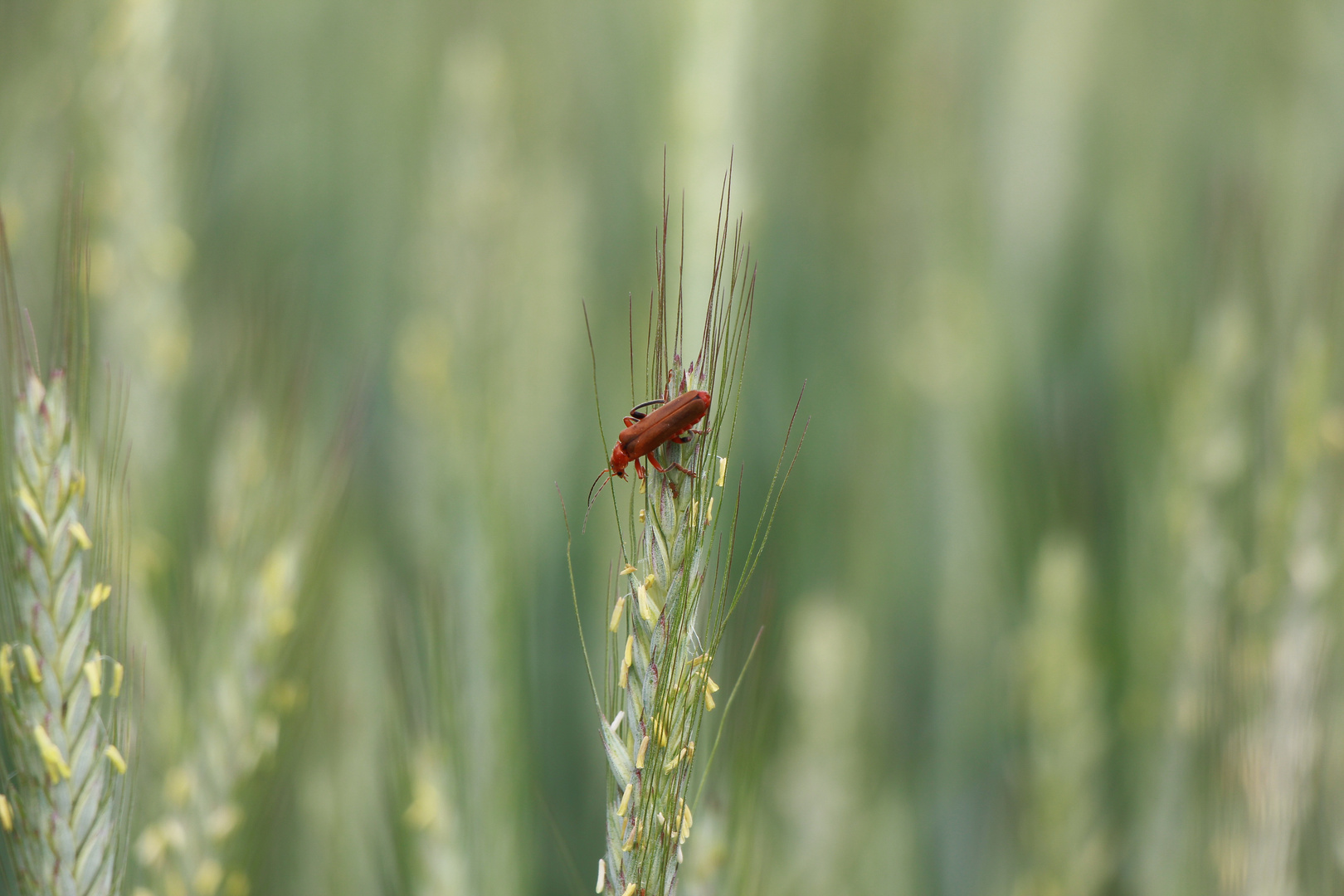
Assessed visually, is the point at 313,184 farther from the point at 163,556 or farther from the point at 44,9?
the point at 163,556

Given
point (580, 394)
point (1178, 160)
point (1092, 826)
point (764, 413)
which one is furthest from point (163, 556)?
point (1178, 160)

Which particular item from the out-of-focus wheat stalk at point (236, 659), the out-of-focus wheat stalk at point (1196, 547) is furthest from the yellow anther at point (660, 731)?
the out-of-focus wheat stalk at point (1196, 547)

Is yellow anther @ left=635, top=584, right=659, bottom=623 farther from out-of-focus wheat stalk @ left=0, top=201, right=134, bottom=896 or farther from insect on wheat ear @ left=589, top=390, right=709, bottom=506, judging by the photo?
out-of-focus wheat stalk @ left=0, top=201, right=134, bottom=896

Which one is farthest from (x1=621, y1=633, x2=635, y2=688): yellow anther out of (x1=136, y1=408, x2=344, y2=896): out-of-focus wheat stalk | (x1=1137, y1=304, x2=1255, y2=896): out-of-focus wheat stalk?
(x1=1137, y1=304, x2=1255, y2=896): out-of-focus wheat stalk

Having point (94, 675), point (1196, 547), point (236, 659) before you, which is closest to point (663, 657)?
point (94, 675)

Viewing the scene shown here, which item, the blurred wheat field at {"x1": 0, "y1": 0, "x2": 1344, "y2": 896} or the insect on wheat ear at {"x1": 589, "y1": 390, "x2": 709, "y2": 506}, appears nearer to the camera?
the insect on wheat ear at {"x1": 589, "y1": 390, "x2": 709, "y2": 506}

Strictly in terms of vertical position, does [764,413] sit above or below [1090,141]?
below
